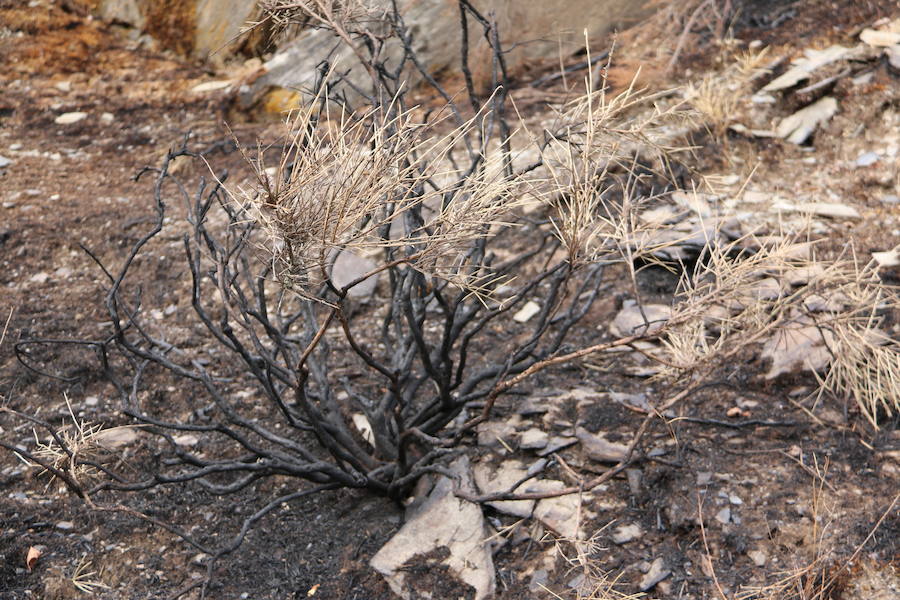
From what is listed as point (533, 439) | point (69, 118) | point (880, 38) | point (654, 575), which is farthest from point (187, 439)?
point (880, 38)

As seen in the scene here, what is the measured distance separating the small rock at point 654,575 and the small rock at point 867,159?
236cm

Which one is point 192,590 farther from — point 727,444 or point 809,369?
point 809,369

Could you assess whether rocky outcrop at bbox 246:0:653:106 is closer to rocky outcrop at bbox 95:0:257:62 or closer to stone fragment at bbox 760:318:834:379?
rocky outcrop at bbox 95:0:257:62

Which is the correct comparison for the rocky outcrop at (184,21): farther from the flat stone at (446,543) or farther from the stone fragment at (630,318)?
the flat stone at (446,543)

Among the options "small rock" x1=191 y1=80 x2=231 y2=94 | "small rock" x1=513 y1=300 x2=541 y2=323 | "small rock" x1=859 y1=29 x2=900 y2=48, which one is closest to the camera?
"small rock" x1=513 y1=300 x2=541 y2=323

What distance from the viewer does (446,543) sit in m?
2.30

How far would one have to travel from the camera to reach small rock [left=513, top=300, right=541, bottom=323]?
10.9 ft

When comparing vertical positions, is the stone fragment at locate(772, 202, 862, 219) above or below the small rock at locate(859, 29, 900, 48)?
below

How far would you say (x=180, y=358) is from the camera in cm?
321

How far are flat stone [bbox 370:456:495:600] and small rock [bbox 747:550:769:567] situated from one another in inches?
26.0

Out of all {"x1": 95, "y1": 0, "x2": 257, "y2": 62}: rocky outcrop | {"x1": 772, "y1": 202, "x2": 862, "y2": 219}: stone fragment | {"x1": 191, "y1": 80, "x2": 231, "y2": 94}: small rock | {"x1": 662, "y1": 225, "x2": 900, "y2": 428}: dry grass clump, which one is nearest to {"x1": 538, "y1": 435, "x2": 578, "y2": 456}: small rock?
{"x1": 662, "y1": 225, "x2": 900, "y2": 428}: dry grass clump

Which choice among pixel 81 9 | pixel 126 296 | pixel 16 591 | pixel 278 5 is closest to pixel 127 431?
pixel 16 591

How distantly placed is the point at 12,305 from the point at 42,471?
1.08 meters

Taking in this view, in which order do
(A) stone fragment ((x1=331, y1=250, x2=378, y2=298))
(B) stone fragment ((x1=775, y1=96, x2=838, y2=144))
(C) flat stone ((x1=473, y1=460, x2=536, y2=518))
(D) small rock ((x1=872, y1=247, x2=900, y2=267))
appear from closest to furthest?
(C) flat stone ((x1=473, y1=460, x2=536, y2=518)), (D) small rock ((x1=872, y1=247, x2=900, y2=267)), (A) stone fragment ((x1=331, y1=250, x2=378, y2=298)), (B) stone fragment ((x1=775, y1=96, x2=838, y2=144))
